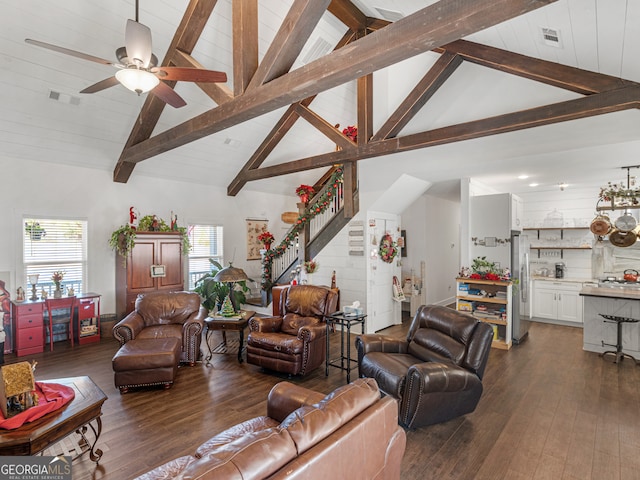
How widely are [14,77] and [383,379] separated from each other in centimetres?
599

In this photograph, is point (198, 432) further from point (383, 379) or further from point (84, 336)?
point (84, 336)

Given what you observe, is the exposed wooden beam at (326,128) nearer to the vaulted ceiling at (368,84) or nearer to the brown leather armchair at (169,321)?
the vaulted ceiling at (368,84)

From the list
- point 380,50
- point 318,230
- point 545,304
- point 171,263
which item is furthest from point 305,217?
point 545,304

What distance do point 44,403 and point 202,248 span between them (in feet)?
19.0

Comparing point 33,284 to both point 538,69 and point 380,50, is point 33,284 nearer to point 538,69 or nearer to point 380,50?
point 380,50

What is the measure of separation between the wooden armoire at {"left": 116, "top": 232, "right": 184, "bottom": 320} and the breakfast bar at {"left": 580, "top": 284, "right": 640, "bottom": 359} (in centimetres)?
709

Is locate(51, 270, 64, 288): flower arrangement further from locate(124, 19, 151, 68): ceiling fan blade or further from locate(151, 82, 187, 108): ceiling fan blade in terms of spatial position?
locate(124, 19, 151, 68): ceiling fan blade

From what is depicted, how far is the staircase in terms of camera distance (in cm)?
631

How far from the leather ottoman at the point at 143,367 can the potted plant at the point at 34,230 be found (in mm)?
3371

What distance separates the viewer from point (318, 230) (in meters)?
7.11

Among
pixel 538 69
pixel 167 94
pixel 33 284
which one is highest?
pixel 538 69

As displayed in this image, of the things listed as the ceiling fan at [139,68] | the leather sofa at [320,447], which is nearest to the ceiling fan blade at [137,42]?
the ceiling fan at [139,68]

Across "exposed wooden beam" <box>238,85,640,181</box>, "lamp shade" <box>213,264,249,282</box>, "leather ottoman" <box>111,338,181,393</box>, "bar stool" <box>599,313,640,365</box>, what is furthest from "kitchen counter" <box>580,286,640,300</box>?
"leather ottoman" <box>111,338,181,393</box>

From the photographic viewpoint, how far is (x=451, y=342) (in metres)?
3.37
